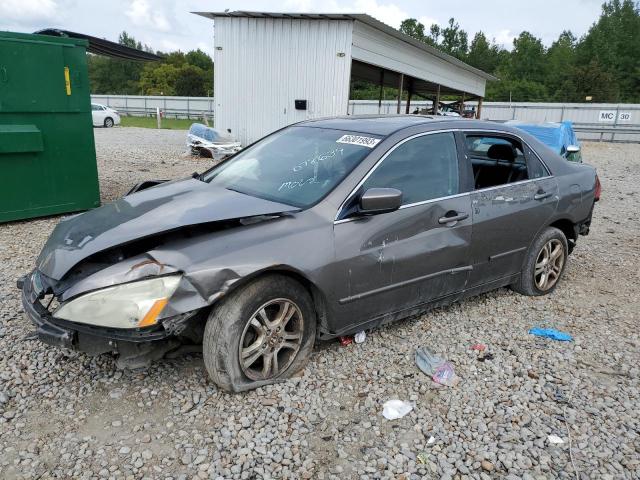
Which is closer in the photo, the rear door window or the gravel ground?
the gravel ground

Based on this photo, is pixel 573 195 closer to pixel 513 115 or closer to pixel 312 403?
pixel 312 403

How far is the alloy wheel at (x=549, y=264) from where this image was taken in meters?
4.66

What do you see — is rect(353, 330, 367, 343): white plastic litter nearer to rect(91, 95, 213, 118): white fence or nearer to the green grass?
the green grass

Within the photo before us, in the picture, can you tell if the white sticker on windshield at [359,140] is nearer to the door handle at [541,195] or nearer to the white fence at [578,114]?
the door handle at [541,195]

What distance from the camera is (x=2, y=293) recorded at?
4328 mm

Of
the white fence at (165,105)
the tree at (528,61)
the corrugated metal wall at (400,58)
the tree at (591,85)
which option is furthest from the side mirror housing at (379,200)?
the tree at (528,61)

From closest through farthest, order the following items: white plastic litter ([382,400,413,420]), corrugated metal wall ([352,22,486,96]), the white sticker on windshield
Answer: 1. white plastic litter ([382,400,413,420])
2. the white sticker on windshield
3. corrugated metal wall ([352,22,486,96])

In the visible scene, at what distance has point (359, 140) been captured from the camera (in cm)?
360

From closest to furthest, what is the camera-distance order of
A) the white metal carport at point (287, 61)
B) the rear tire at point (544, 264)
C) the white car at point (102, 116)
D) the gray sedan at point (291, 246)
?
the gray sedan at point (291, 246) → the rear tire at point (544, 264) → the white metal carport at point (287, 61) → the white car at point (102, 116)

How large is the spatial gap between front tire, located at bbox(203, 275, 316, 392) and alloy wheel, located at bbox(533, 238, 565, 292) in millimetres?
2589

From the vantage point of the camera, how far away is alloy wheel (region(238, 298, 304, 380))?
292 cm

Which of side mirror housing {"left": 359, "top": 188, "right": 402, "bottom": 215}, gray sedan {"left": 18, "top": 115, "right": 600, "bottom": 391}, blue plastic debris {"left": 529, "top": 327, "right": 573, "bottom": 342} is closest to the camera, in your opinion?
gray sedan {"left": 18, "top": 115, "right": 600, "bottom": 391}

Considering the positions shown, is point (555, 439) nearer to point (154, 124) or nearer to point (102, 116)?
point (102, 116)

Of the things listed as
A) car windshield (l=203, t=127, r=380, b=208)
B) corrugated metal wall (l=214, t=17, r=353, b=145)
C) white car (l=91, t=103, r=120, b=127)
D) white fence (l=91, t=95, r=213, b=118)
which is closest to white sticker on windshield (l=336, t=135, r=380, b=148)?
car windshield (l=203, t=127, r=380, b=208)
